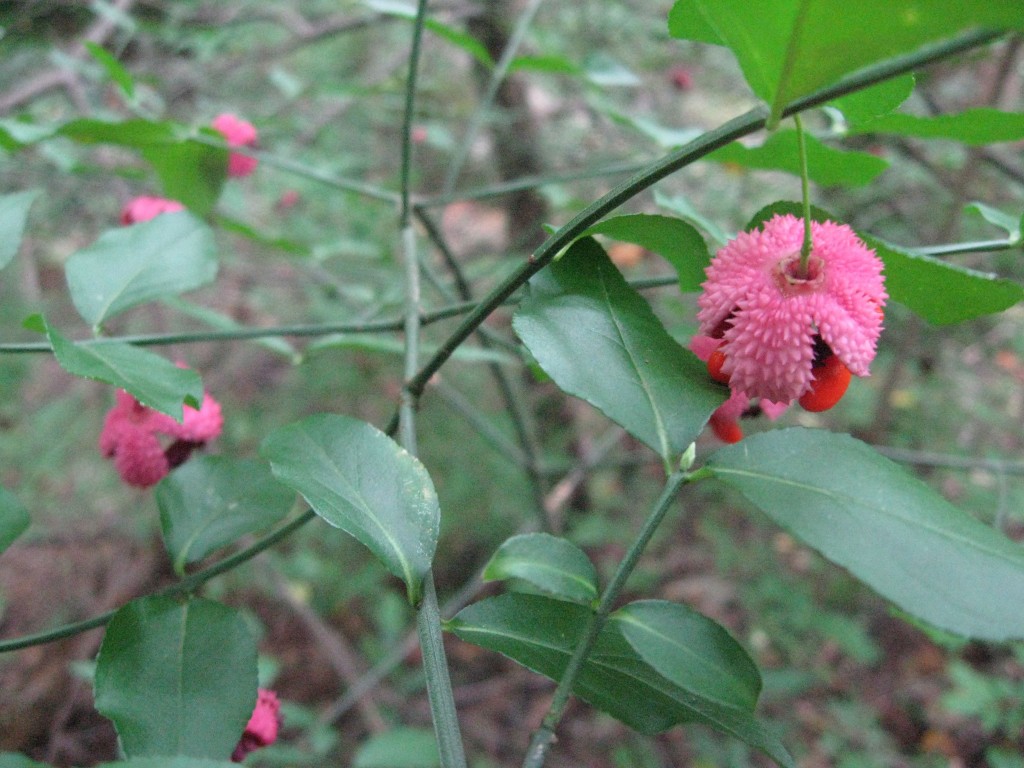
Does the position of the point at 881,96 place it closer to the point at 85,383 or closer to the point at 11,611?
the point at 85,383

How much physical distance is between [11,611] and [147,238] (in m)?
1.93

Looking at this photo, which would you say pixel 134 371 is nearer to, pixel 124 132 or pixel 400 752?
pixel 124 132

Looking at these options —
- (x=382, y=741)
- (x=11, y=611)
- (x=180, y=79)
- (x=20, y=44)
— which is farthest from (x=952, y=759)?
(x=20, y=44)

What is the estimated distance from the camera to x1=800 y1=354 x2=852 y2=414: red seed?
19.6 inches

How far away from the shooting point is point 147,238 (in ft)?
2.56

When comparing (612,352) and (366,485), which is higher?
(612,352)

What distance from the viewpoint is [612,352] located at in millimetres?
481

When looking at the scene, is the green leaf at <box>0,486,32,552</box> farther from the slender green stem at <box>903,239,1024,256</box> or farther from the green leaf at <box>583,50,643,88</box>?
the green leaf at <box>583,50,643,88</box>

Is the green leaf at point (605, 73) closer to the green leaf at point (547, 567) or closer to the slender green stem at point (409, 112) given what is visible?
the slender green stem at point (409, 112)

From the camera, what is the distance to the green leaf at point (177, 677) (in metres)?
0.50

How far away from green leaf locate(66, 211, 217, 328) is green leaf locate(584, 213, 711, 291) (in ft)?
1.57

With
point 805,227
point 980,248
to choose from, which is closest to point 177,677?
point 805,227

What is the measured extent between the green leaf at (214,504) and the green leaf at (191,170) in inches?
19.6

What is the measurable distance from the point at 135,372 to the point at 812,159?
2.01ft
